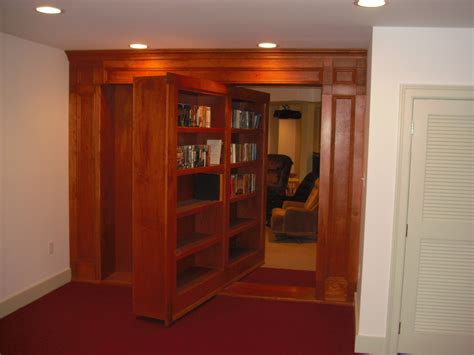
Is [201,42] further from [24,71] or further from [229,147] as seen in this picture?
[24,71]

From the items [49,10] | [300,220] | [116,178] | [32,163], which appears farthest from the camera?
[300,220]

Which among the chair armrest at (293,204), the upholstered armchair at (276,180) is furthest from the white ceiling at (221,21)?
the upholstered armchair at (276,180)

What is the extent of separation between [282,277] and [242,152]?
1.47 meters

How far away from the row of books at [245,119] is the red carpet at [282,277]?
1.68 metres

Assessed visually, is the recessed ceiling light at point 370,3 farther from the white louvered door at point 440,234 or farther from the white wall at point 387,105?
the white louvered door at point 440,234

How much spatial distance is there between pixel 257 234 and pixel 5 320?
292 centimetres

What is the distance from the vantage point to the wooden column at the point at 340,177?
4.70 m

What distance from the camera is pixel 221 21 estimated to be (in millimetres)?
3604

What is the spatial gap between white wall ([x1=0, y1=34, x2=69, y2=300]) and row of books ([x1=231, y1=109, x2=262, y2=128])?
5.70ft

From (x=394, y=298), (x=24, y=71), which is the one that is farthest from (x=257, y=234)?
(x=24, y=71)

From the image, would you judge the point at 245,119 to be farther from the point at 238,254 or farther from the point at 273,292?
the point at 273,292

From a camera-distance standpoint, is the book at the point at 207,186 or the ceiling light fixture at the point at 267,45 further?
the book at the point at 207,186

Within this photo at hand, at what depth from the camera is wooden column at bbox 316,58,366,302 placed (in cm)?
470

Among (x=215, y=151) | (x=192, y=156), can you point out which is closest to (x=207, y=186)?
(x=215, y=151)
